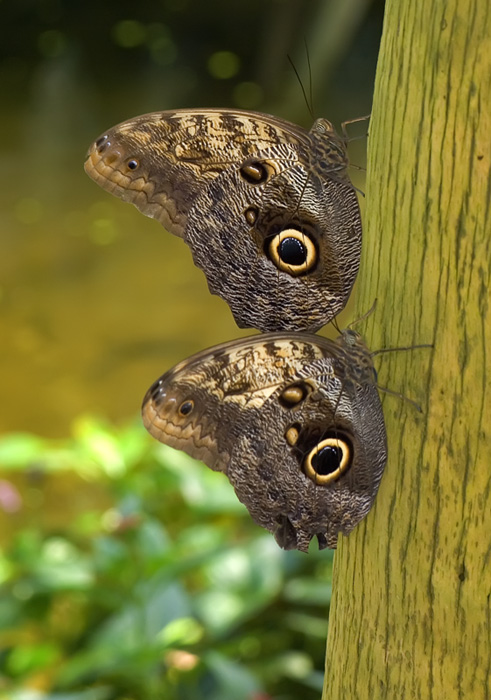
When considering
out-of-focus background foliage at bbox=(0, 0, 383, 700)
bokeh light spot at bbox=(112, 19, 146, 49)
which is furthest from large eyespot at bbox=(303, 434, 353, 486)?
bokeh light spot at bbox=(112, 19, 146, 49)

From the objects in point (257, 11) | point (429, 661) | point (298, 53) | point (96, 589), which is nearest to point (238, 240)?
point (429, 661)

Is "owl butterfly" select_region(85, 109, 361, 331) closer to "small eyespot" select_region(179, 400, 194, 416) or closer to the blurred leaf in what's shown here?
"small eyespot" select_region(179, 400, 194, 416)

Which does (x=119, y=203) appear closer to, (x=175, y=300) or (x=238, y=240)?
(x=175, y=300)

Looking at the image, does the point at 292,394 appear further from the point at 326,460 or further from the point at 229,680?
the point at 229,680

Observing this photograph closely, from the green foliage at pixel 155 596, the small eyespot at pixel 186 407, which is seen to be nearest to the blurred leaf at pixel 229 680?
the green foliage at pixel 155 596

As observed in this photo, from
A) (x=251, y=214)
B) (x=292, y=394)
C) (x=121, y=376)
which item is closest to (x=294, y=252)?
(x=251, y=214)
